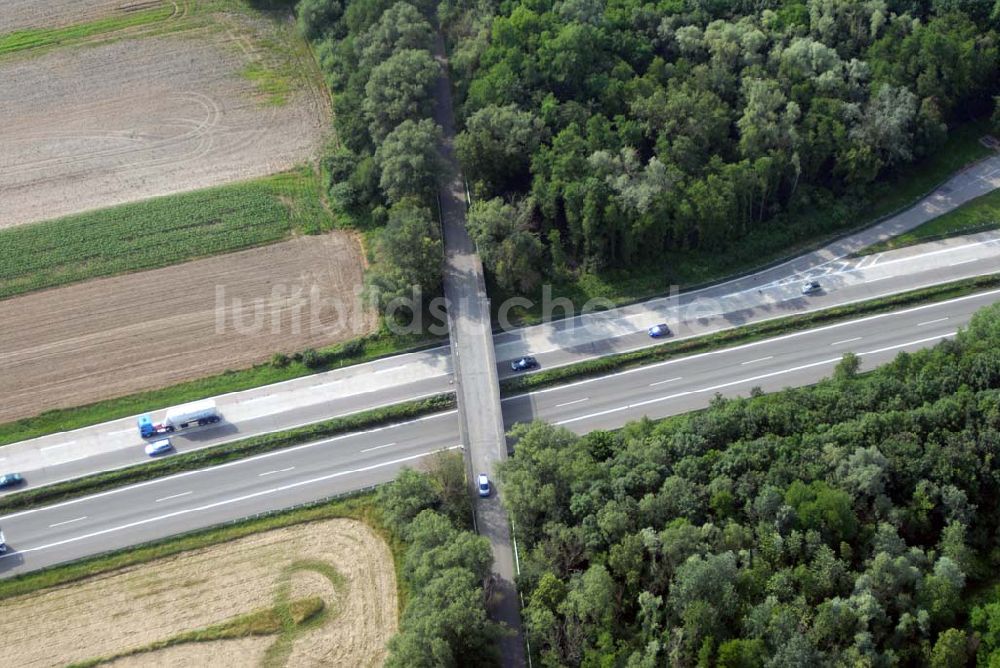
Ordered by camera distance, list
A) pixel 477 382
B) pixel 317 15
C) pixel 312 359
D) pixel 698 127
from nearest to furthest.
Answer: pixel 477 382 < pixel 312 359 < pixel 698 127 < pixel 317 15

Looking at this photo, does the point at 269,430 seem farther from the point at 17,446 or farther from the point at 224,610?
the point at 17,446

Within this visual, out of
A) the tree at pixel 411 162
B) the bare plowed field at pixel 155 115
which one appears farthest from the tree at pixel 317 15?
the tree at pixel 411 162

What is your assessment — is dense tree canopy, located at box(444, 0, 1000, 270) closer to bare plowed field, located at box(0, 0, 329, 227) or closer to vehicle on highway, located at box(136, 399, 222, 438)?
bare plowed field, located at box(0, 0, 329, 227)

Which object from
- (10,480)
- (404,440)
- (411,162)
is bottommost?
(404,440)

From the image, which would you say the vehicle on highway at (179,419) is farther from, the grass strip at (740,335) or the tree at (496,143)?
the tree at (496,143)

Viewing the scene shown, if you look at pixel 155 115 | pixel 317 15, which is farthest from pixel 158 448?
pixel 317 15

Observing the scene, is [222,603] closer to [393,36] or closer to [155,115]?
[393,36]

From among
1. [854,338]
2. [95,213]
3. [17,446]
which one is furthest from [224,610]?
[854,338]
